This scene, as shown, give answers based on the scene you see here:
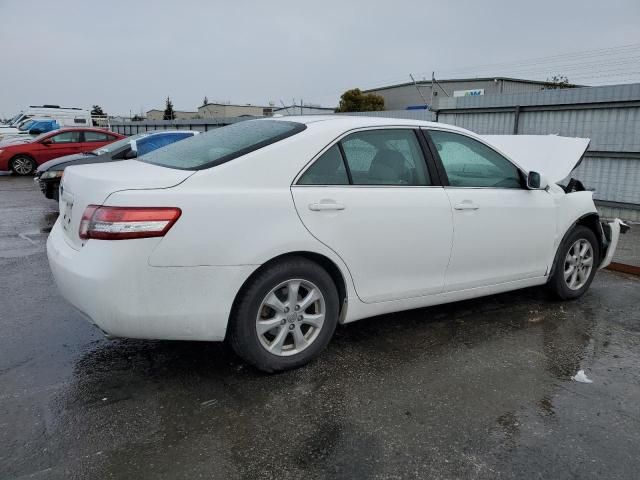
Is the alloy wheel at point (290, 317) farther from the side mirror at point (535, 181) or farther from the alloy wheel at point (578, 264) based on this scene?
the alloy wheel at point (578, 264)

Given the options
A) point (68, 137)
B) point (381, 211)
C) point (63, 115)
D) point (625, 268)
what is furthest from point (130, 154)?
point (63, 115)

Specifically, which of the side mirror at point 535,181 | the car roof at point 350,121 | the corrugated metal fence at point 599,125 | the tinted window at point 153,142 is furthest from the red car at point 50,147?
the side mirror at point 535,181

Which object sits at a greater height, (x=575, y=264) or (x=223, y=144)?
(x=223, y=144)

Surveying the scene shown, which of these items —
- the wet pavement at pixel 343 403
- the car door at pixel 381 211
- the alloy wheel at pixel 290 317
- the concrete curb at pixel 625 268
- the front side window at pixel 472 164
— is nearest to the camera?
the wet pavement at pixel 343 403

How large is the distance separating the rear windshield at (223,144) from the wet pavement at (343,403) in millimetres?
1324

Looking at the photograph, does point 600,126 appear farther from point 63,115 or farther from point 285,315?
point 63,115

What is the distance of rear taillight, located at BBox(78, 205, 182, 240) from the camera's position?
2.83 m

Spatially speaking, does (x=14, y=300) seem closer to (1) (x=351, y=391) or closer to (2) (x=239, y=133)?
(2) (x=239, y=133)

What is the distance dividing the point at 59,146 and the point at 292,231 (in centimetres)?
1563

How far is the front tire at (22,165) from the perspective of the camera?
Result: 53.9 feet

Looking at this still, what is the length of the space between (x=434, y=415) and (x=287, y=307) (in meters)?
1.06

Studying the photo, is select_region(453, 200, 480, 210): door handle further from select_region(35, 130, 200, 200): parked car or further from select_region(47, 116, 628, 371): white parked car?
select_region(35, 130, 200, 200): parked car

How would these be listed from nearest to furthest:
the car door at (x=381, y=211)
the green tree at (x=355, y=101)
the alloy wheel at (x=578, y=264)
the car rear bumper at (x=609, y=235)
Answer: the car door at (x=381, y=211) < the alloy wheel at (x=578, y=264) < the car rear bumper at (x=609, y=235) < the green tree at (x=355, y=101)

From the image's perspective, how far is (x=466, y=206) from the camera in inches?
156
